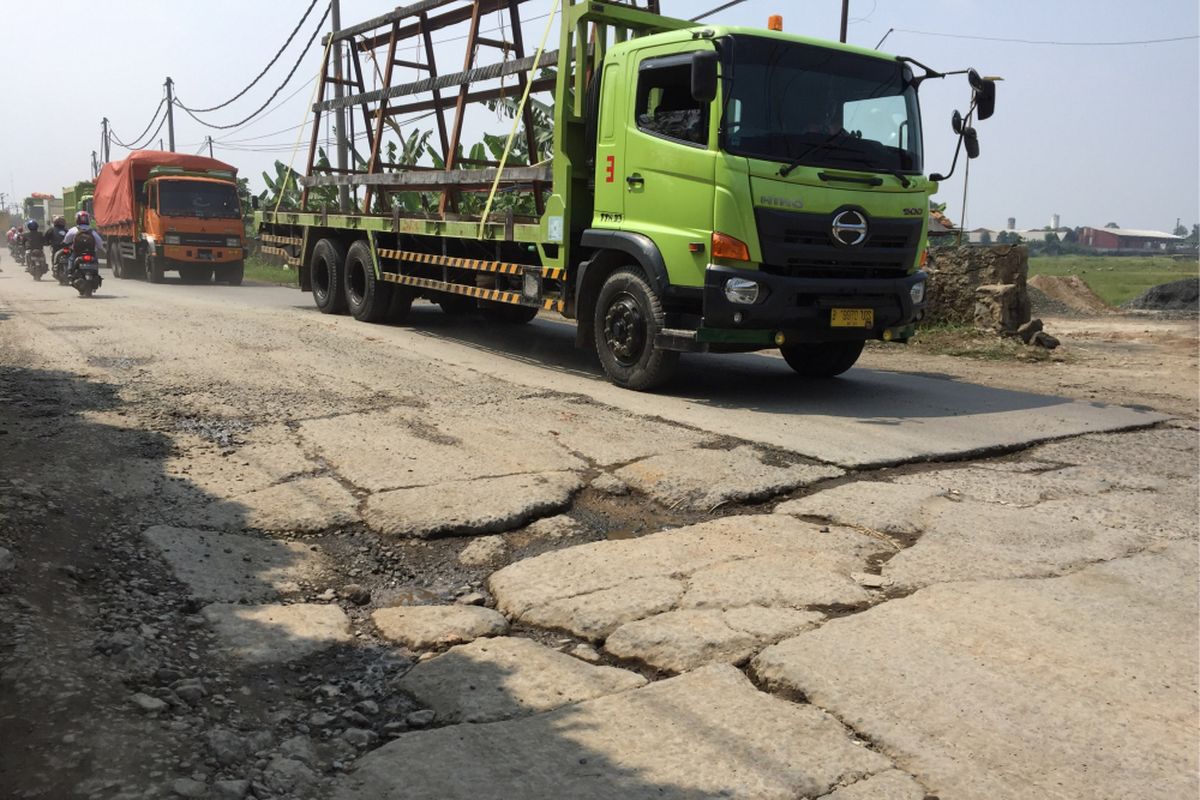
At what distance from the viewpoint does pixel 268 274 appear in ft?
84.3

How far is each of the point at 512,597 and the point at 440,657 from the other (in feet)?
1.66

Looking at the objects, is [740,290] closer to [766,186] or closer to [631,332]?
[766,186]

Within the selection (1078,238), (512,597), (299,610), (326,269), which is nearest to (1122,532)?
(512,597)

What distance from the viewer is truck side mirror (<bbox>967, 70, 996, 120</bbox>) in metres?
7.27

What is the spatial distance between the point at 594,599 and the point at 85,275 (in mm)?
14828

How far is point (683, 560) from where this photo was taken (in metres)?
3.84

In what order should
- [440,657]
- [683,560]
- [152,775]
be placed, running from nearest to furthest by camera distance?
[152,775] → [440,657] → [683,560]

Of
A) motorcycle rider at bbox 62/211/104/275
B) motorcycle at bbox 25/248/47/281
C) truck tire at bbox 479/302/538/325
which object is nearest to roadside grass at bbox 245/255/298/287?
motorcycle at bbox 25/248/47/281

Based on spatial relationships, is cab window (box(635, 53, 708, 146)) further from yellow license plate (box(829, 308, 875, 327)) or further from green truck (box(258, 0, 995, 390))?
yellow license plate (box(829, 308, 875, 327))

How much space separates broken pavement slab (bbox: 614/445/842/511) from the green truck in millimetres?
1756

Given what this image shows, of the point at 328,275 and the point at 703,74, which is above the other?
the point at 703,74

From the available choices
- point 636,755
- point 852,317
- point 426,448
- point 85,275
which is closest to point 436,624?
point 636,755

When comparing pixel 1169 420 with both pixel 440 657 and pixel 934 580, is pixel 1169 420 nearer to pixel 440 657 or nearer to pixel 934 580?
pixel 934 580

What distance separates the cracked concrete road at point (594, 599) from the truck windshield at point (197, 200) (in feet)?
50.5
